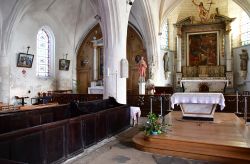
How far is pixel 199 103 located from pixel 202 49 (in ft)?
33.4

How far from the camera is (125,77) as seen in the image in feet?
29.1

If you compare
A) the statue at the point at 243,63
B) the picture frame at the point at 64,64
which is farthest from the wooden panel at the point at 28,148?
the statue at the point at 243,63

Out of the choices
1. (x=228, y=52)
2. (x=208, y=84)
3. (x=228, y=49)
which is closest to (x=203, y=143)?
(x=208, y=84)

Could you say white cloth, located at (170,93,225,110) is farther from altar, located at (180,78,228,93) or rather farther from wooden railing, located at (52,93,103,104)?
altar, located at (180,78,228,93)

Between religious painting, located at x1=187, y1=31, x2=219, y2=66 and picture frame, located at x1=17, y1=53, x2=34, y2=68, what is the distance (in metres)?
11.2

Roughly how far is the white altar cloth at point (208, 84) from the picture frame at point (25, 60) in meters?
10.3

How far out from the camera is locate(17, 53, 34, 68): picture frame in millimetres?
12547

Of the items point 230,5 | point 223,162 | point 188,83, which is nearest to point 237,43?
point 230,5

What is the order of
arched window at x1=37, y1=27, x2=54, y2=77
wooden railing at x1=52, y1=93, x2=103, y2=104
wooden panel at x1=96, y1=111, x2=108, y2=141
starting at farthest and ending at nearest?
1. arched window at x1=37, y1=27, x2=54, y2=77
2. wooden railing at x1=52, y1=93, x2=103, y2=104
3. wooden panel at x1=96, y1=111, x2=108, y2=141

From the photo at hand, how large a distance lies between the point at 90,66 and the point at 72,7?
4553 millimetres

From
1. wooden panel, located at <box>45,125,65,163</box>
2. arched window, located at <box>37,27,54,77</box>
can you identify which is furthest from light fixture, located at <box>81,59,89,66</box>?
wooden panel, located at <box>45,125,65,163</box>

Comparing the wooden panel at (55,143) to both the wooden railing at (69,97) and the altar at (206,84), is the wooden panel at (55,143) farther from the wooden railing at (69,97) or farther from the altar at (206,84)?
the altar at (206,84)

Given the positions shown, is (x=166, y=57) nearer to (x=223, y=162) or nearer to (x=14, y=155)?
(x=223, y=162)

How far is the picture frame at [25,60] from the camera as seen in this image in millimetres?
12547
